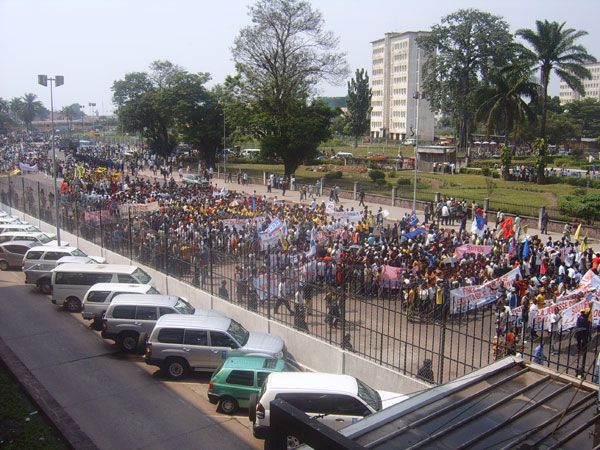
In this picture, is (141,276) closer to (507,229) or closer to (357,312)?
(357,312)

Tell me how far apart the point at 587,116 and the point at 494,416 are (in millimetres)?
105134

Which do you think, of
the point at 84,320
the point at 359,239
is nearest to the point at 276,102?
the point at 359,239

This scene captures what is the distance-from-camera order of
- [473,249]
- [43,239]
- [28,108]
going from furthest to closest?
[28,108], [43,239], [473,249]

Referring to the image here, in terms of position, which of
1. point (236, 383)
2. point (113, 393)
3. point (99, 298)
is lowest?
point (113, 393)

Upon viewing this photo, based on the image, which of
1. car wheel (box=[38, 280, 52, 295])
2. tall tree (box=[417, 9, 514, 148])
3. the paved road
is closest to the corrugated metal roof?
the paved road

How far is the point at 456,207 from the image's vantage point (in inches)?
1291

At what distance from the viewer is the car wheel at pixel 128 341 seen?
54.5ft

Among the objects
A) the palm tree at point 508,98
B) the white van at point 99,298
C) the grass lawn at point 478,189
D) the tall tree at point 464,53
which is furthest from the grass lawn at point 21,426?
the tall tree at point 464,53

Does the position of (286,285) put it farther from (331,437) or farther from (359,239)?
(331,437)

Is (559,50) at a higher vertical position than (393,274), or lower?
higher

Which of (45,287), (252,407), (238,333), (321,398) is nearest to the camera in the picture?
(321,398)

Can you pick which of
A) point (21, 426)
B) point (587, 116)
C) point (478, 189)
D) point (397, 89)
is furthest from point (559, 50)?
point (397, 89)

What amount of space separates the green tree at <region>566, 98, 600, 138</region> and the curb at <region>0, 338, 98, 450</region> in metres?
101

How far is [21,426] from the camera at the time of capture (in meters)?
9.65
